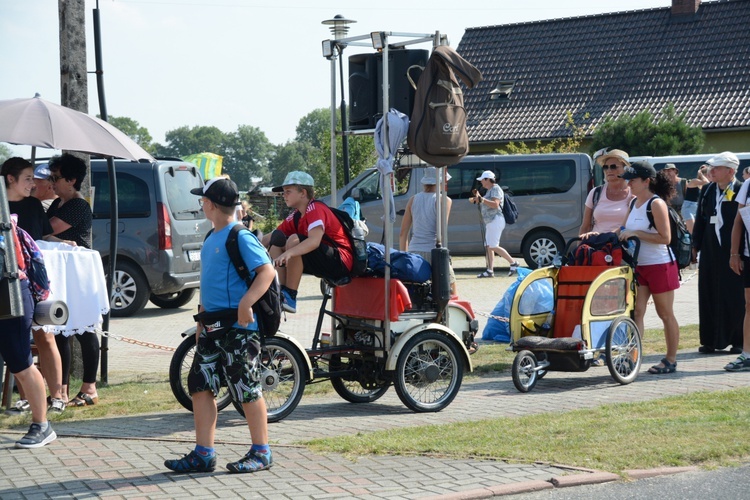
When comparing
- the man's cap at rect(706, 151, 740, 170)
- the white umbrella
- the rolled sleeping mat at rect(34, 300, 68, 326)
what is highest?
the white umbrella

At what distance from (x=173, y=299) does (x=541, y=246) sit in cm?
871

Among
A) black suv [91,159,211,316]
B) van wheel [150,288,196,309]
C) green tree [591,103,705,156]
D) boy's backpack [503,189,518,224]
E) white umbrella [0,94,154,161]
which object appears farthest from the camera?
green tree [591,103,705,156]

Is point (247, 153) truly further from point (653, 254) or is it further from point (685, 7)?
point (653, 254)

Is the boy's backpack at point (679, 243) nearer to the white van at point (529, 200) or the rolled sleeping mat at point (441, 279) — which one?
the rolled sleeping mat at point (441, 279)

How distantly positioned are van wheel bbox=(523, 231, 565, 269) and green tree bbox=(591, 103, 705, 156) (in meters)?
10.6

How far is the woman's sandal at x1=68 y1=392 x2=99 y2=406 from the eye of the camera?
29.0 ft

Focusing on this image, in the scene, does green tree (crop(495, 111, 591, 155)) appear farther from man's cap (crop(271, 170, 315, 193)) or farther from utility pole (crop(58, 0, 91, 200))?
man's cap (crop(271, 170, 315, 193))

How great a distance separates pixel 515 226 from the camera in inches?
906

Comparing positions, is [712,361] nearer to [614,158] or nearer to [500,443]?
[614,158]

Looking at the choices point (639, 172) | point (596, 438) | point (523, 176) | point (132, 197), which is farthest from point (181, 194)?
point (596, 438)

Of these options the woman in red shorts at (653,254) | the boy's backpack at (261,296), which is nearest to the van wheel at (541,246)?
the woman in red shorts at (653,254)

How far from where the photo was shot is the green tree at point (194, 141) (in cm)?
17112

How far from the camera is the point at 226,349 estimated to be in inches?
253

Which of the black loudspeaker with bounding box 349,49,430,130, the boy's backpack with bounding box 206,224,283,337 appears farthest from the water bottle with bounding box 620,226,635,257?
the boy's backpack with bounding box 206,224,283,337
